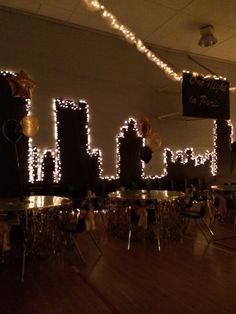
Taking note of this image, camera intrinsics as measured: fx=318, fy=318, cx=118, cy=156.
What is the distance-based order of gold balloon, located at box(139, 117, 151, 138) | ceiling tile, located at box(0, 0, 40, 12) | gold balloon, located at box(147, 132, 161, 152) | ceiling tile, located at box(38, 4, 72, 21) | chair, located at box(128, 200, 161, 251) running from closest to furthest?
chair, located at box(128, 200, 161, 251) < ceiling tile, located at box(0, 0, 40, 12) < ceiling tile, located at box(38, 4, 72, 21) < gold balloon, located at box(139, 117, 151, 138) < gold balloon, located at box(147, 132, 161, 152)

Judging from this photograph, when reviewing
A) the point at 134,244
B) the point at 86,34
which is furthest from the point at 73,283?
the point at 86,34

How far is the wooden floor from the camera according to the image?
8.56 feet

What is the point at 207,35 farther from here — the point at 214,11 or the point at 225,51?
the point at 225,51

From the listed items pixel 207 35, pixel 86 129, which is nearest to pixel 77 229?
pixel 86 129

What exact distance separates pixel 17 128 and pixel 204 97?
3569 mm

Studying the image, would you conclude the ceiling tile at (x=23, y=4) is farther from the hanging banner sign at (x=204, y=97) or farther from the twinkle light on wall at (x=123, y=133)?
the hanging banner sign at (x=204, y=97)

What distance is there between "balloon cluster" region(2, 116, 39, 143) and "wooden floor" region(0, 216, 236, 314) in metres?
1.86

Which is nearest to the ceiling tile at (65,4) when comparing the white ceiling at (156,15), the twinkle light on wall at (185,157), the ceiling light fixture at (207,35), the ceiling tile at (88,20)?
the white ceiling at (156,15)

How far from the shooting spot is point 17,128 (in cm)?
472

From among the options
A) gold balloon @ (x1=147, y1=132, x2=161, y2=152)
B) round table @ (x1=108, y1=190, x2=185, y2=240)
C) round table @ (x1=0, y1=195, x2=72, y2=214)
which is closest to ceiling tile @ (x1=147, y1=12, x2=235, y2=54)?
gold balloon @ (x1=147, y1=132, x2=161, y2=152)

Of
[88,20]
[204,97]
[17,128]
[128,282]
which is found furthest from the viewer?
[204,97]

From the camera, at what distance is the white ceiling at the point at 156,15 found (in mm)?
5473

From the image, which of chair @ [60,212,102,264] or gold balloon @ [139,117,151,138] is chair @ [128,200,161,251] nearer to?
chair @ [60,212,102,264]

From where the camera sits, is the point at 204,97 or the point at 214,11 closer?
the point at 214,11
